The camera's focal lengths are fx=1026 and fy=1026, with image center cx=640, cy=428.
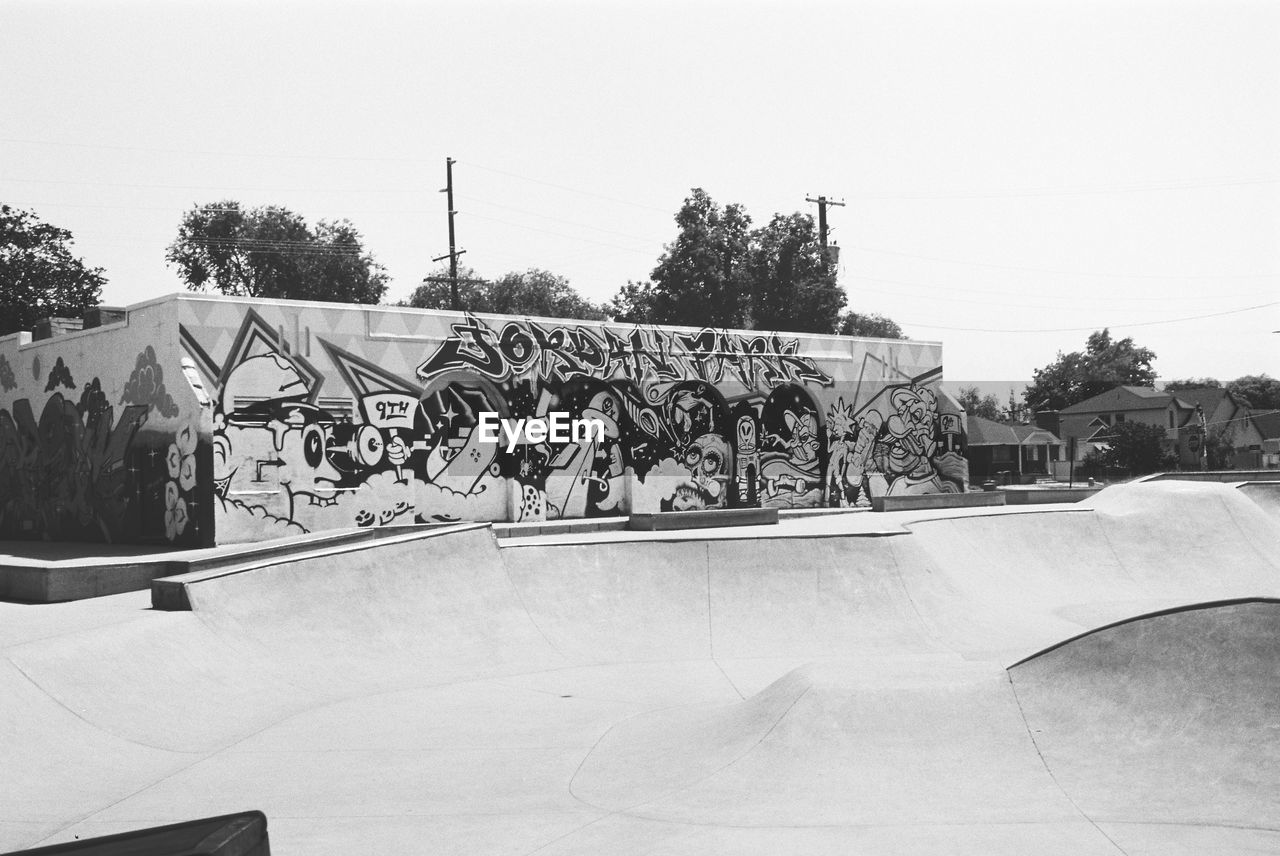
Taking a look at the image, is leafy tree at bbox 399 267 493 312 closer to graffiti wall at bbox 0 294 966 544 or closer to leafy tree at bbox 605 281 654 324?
leafy tree at bbox 605 281 654 324

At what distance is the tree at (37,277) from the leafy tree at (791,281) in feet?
109

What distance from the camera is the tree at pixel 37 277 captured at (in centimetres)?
3253

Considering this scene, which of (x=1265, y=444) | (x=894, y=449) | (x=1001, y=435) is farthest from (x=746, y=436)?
(x=1265, y=444)

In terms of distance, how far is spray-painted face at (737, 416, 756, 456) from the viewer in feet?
80.5

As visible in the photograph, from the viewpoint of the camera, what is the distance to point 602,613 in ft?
41.4

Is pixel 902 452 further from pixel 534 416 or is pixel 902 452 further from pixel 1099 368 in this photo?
pixel 1099 368

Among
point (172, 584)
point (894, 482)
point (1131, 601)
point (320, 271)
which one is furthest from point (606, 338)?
point (320, 271)

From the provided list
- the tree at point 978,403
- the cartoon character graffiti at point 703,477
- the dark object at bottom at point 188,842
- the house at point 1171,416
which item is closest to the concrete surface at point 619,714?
the dark object at bottom at point 188,842

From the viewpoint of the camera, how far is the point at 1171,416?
80.5 meters

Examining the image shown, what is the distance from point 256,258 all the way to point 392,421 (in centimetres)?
4458

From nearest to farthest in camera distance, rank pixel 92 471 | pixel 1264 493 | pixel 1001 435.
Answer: pixel 92 471 < pixel 1264 493 < pixel 1001 435

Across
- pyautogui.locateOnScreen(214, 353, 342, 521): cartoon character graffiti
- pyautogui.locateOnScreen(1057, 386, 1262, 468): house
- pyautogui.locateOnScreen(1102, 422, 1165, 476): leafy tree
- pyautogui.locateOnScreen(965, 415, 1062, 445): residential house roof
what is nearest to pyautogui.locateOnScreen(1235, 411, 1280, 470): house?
pyautogui.locateOnScreen(1057, 386, 1262, 468): house

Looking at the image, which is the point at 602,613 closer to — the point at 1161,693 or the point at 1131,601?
the point at 1161,693

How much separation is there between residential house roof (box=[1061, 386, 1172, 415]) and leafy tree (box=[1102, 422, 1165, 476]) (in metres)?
22.4
